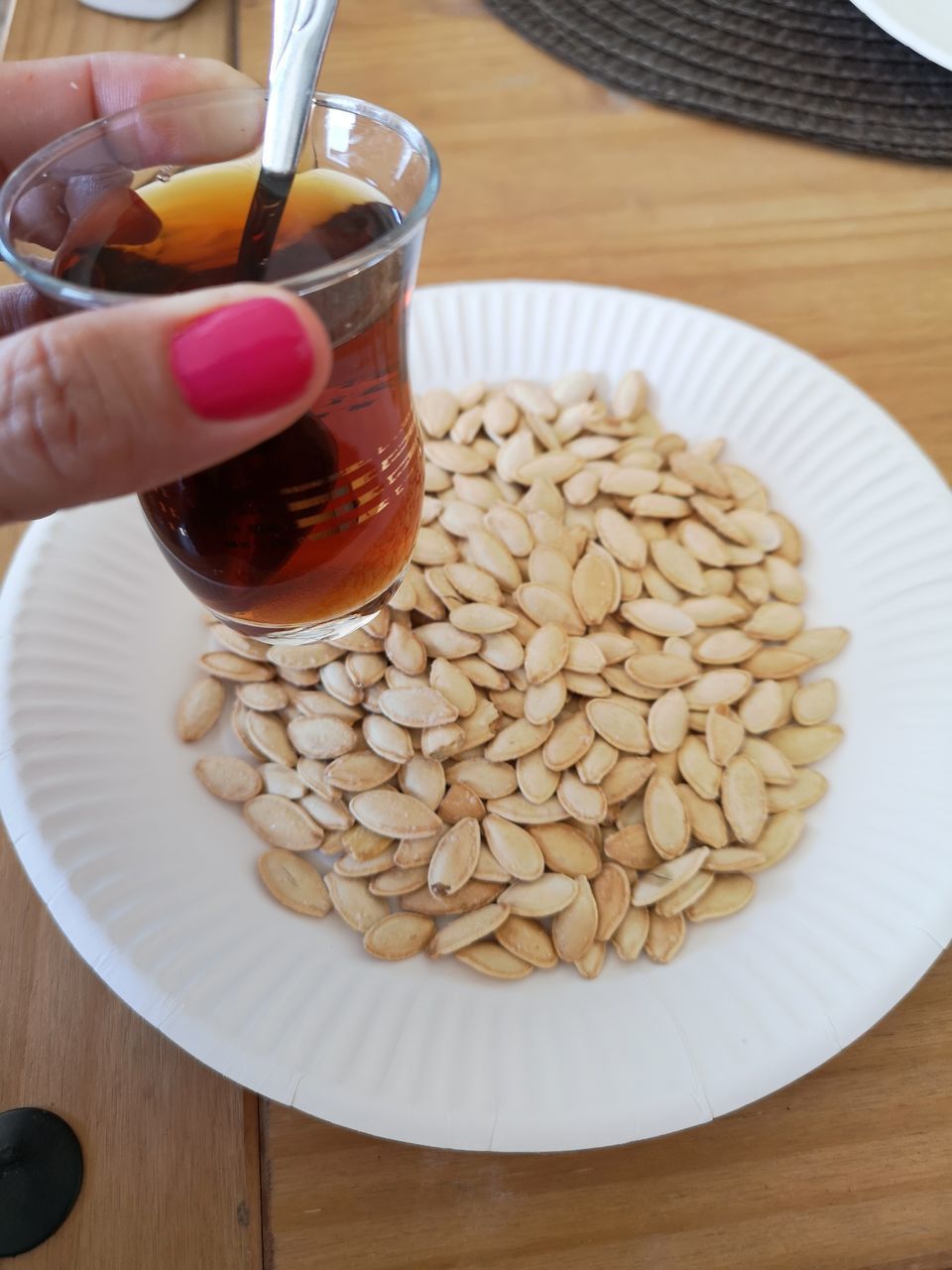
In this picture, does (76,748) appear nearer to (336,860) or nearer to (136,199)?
(336,860)

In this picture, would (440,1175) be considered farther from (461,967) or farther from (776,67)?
(776,67)

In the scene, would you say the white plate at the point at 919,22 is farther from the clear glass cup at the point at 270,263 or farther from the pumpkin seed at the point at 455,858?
the pumpkin seed at the point at 455,858

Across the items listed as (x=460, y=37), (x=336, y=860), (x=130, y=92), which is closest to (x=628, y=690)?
(x=336, y=860)

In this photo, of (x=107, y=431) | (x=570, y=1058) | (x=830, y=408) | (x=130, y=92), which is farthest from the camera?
(x=830, y=408)

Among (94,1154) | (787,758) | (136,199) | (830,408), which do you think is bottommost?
(94,1154)

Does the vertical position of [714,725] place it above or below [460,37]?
below

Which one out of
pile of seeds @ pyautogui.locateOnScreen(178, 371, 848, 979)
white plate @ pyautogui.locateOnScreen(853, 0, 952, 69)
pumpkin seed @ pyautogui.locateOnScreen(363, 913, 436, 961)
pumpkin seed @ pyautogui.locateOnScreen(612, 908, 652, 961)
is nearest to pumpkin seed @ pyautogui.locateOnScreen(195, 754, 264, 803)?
pile of seeds @ pyautogui.locateOnScreen(178, 371, 848, 979)
